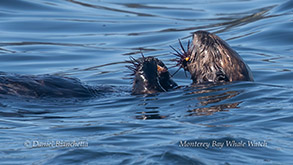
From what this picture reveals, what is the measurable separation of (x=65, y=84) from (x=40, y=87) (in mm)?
338

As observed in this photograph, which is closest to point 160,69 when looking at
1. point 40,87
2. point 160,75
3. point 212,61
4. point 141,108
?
point 160,75

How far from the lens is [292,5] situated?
15.0 m

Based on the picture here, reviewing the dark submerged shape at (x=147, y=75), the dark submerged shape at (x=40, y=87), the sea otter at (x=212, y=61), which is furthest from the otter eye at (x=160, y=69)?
the dark submerged shape at (x=40, y=87)

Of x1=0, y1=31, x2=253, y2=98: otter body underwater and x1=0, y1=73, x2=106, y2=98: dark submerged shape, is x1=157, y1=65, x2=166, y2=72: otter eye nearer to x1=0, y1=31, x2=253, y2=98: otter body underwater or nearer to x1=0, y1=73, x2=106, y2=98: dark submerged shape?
x1=0, y1=31, x2=253, y2=98: otter body underwater

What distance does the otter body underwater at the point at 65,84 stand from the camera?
678 centimetres

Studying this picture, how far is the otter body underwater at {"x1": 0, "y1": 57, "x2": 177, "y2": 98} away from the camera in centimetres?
678

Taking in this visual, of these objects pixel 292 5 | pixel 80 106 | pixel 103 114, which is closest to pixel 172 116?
pixel 103 114

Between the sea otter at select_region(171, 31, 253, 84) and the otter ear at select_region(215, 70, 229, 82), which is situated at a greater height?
the sea otter at select_region(171, 31, 253, 84)

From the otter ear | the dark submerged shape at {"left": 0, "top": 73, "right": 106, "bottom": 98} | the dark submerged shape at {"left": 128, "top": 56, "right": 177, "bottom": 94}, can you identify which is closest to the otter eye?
the dark submerged shape at {"left": 128, "top": 56, "right": 177, "bottom": 94}

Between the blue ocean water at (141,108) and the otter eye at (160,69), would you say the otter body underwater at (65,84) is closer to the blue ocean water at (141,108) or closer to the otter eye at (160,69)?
the otter eye at (160,69)

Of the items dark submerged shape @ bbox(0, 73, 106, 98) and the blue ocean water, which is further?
dark submerged shape @ bbox(0, 73, 106, 98)

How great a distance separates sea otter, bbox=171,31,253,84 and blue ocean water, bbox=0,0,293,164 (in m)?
0.21

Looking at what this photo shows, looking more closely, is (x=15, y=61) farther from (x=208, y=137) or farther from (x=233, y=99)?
(x=208, y=137)

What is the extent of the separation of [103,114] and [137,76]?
86cm
